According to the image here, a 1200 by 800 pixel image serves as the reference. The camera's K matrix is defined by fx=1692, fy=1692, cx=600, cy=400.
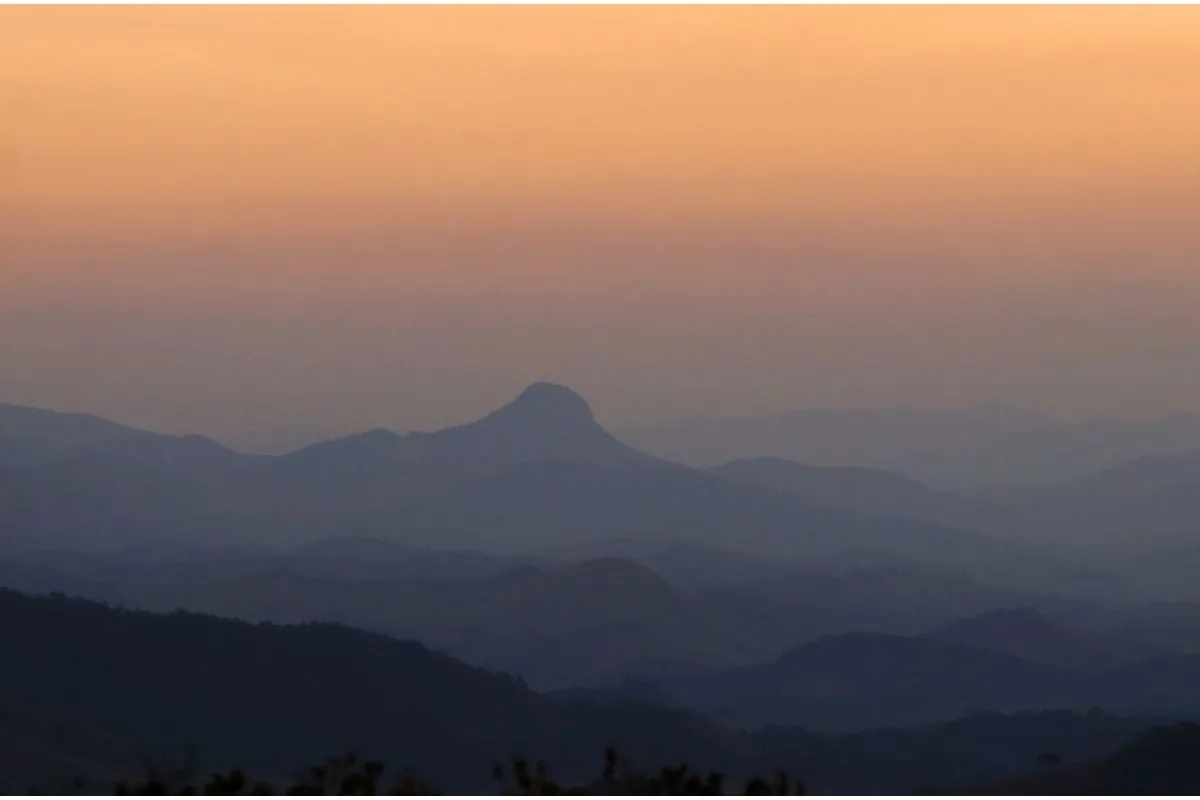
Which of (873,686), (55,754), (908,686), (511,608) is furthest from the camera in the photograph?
(511,608)

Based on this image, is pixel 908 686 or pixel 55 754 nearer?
pixel 55 754

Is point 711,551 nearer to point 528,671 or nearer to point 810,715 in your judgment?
point 528,671

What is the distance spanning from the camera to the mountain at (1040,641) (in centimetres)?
12431

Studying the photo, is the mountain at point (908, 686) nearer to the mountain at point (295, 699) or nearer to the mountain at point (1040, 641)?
the mountain at point (1040, 641)

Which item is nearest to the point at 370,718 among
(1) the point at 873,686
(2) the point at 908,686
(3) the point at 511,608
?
(2) the point at 908,686

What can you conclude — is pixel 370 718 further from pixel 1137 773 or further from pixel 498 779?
pixel 498 779

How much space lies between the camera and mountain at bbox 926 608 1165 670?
12431 centimetres

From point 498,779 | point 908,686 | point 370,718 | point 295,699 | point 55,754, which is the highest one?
point 908,686

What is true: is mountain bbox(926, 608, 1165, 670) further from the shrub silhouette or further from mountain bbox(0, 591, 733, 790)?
the shrub silhouette

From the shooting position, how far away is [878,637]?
12369 centimetres

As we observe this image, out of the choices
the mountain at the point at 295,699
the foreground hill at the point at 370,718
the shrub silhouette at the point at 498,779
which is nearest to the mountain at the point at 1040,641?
the foreground hill at the point at 370,718

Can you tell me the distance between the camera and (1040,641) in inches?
5094

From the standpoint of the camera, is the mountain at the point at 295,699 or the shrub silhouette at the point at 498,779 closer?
the shrub silhouette at the point at 498,779

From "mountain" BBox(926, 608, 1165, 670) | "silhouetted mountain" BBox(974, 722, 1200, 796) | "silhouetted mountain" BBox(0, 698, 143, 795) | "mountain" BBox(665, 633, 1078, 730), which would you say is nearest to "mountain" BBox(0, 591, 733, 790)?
"silhouetted mountain" BBox(0, 698, 143, 795)
